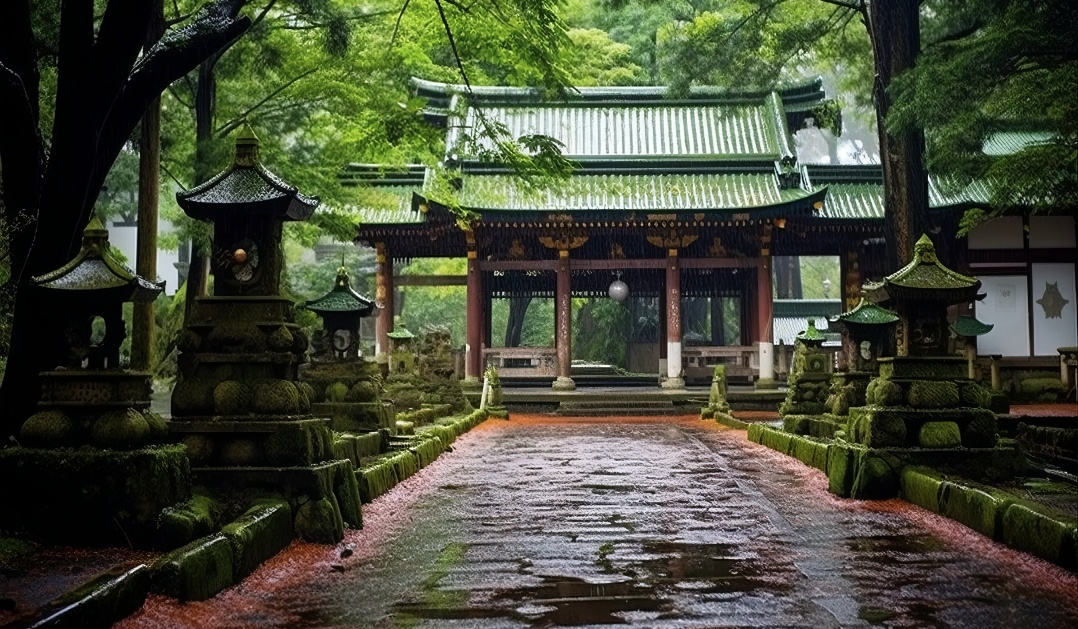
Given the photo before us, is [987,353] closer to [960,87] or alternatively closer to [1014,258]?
[1014,258]

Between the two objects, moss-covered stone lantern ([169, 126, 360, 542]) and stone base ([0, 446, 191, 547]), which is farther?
moss-covered stone lantern ([169, 126, 360, 542])

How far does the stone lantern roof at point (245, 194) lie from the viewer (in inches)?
345

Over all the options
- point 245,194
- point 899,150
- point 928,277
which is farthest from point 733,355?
point 245,194

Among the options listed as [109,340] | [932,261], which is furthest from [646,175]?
[109,340]

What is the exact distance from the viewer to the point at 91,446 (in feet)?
22.7

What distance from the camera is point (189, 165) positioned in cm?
1891

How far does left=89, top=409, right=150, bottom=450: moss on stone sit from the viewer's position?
6.91m

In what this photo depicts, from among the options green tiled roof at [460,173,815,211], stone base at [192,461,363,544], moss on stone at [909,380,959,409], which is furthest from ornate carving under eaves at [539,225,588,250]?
stone base at [192,461,363,544]

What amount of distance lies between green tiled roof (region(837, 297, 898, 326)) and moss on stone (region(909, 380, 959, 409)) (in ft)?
17.7

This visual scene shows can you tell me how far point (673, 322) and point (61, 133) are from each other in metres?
19.7

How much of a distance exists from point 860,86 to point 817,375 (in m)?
11.6

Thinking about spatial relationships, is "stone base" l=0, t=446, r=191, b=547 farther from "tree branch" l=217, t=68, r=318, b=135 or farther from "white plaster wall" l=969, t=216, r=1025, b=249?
"white plaster wall" l=969, t=216, r=1025, b=249

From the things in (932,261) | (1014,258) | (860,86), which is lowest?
(932,261)

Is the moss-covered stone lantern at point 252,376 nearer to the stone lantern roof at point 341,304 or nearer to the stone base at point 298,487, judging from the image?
the stone base at point 298,487
